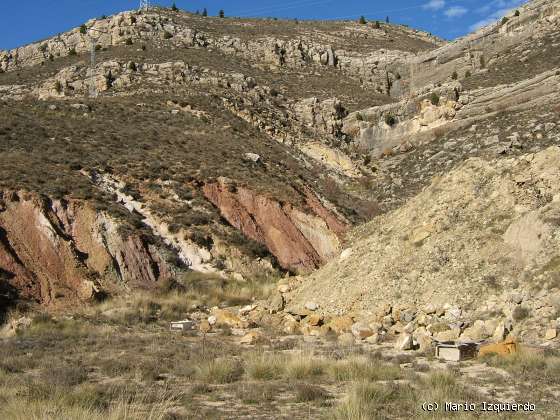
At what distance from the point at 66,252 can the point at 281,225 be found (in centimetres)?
1200

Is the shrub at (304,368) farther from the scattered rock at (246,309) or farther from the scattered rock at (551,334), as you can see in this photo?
the scattered rock at (246,309)

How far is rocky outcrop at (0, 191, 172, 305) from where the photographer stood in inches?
773

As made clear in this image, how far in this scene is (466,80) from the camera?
1998 inches

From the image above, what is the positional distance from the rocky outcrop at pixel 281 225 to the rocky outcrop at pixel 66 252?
6.75m

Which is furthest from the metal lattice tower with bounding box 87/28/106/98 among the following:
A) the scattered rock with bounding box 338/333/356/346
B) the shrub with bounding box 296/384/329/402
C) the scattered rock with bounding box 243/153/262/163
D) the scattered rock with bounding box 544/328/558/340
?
the shrub with bounding box 296/384/329/402

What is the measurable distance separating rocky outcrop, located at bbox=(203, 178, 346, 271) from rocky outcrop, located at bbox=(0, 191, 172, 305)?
22.1 ft

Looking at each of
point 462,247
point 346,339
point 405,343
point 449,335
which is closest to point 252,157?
point 462,247

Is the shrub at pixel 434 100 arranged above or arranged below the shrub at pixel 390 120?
above

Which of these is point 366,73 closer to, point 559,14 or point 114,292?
point 559,14

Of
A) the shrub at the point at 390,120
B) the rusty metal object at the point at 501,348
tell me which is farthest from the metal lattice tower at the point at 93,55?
the rusty metal object at the point at 501,348

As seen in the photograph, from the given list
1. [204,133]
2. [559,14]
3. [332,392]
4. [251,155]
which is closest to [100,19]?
[204,133]

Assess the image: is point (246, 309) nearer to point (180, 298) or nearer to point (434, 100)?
point (180, 298)

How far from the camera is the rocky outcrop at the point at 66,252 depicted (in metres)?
19.6

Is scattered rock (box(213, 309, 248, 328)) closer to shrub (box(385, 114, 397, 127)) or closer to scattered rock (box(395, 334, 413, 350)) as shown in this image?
scattered rock (box(395, 334, 413, 350))
